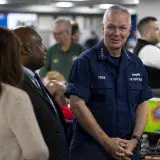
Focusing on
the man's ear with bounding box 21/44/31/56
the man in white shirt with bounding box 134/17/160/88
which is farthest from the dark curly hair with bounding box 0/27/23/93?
the man in white shirt with bounding box 134/17/160/88

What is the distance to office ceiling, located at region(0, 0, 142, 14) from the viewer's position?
16.3 meters

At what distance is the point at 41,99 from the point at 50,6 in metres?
15.1

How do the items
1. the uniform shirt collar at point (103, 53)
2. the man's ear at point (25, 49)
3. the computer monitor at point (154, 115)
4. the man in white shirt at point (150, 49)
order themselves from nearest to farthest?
the man's ear at point (25, 49) → the uniform shirt collar at point (103, 53) → the computer monitor at point (154, 115) → the man in white shirt at point (150, 49)

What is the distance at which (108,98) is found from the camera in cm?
321

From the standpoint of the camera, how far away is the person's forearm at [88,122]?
10.4ft

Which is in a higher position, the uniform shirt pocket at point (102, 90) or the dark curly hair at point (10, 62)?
the dark curly hair at point (10, 62)

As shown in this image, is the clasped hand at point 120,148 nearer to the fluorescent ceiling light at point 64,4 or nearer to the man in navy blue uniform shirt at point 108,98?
the man in navy blue uniform shirt at point 108,98

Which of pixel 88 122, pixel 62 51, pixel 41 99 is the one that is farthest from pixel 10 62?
pixel 62 51

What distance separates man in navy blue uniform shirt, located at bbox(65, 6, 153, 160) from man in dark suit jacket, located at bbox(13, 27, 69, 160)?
207 millimetres

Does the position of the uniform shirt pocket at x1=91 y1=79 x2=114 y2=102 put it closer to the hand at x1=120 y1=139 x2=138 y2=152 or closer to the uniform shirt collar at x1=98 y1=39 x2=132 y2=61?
the uniform shirt collar at x1=98 y1=39 x2=132 y2=61

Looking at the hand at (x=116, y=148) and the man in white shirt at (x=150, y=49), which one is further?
the man in white shirt at (x=150, y=49)

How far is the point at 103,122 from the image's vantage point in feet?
10.6

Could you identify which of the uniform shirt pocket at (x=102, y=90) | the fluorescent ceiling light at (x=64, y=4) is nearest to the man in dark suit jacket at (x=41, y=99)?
the uniform shirt pocket at (x=102, y=90)

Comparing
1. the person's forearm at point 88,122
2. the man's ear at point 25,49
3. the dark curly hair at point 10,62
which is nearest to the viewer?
the dark curly hair at point 10,62
